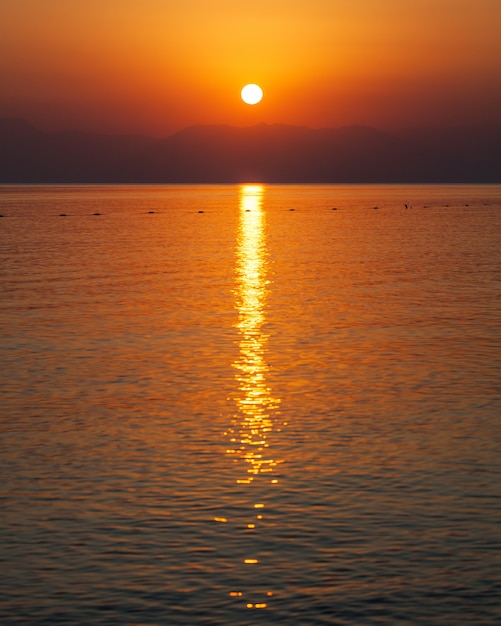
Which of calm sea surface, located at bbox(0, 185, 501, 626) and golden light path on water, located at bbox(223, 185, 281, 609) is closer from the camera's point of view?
calm sea surface, located at bbox(0, 185, 501, 626)

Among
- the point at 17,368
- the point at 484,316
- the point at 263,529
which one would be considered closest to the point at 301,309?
the point at 484,316

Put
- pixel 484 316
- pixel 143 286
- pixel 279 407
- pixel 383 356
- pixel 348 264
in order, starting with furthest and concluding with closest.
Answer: pixel 348 264 → pixel 143 286 → pixel 484 316 → pixel 383 356 → pixel 279 407

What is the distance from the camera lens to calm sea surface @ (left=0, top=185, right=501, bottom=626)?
16.8m

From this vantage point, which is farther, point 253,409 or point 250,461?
point 253,409

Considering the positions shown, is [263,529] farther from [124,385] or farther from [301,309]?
[301,309]

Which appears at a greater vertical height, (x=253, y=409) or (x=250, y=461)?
(x=250, y=461)

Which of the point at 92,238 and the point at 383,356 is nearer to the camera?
the point at 383,356

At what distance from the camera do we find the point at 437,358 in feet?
124

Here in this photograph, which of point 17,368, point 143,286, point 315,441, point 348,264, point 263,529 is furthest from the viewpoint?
point 348,264

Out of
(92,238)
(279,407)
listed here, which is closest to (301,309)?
(279,407)

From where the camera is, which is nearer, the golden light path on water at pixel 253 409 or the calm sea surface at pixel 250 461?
the calm sea surface at pixel 250 461

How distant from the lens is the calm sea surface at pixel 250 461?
55.2ft

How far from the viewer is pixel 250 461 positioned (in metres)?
24.2

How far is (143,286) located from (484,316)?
74.3 feet
